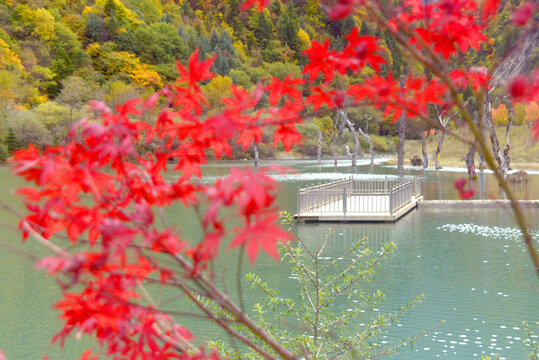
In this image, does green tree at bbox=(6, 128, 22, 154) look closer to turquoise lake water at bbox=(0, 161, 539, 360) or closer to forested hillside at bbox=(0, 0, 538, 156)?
forested hillside at bbox=(0, 0, 538, 156)

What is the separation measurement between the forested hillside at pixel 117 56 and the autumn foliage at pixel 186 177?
140 feet

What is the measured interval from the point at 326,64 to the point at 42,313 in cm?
811

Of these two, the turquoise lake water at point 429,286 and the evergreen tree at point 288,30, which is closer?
the turquoise lake water at point 429,286

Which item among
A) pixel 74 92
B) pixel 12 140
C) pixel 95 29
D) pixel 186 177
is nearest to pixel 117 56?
pixel 95 29

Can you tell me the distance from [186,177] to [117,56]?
252 feet

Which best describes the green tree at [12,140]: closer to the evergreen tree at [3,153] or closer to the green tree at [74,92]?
the evergreen tree at [3,153]

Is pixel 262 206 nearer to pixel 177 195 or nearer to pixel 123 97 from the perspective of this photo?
pixel 177 195

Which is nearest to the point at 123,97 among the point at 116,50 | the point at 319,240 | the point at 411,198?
the point at 116,50

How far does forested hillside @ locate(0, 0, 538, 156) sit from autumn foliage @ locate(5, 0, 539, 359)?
42.6 meters

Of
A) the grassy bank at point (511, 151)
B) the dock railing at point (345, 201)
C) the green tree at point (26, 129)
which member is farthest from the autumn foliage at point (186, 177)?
the green tree at point (26, 129)

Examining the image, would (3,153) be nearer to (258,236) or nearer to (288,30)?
(258,236)

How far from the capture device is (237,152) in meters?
61.6

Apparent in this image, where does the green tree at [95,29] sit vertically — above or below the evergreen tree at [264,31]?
below

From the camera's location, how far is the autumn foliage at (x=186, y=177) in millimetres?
1284
